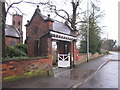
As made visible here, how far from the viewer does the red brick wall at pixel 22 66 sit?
5123mm

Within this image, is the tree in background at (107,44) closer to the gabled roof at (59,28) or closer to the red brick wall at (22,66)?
the gabled roof at (59,28)

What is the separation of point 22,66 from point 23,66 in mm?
68

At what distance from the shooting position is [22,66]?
232 inches

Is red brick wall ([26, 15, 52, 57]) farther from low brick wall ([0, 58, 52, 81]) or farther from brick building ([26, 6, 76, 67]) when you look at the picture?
low brick wall ([0, 58, 52, 81])

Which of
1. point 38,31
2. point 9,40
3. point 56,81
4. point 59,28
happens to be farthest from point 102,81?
point 9,40

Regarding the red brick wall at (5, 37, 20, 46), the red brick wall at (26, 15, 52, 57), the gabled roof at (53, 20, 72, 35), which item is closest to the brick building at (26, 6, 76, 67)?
the red brick wall at (26, 15, 52, 57)

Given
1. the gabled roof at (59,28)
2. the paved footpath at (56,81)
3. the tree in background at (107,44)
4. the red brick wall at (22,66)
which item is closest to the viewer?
the red brick wall at (22,66)

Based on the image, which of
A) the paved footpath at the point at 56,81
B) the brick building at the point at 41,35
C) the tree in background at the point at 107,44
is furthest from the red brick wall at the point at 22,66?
the tree in background at the point at 107,44

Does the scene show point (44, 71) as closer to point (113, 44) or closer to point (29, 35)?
point (29, 35)

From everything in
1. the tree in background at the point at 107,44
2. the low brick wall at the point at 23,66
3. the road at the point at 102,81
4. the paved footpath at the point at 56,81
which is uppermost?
the tree in background at the point at 107,44

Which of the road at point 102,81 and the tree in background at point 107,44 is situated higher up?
the tree in background at point 107,44

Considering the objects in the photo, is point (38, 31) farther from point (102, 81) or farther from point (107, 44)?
point (107, 44)

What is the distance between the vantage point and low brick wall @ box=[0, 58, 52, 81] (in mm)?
5125

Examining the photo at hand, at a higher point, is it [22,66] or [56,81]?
[22,66]
